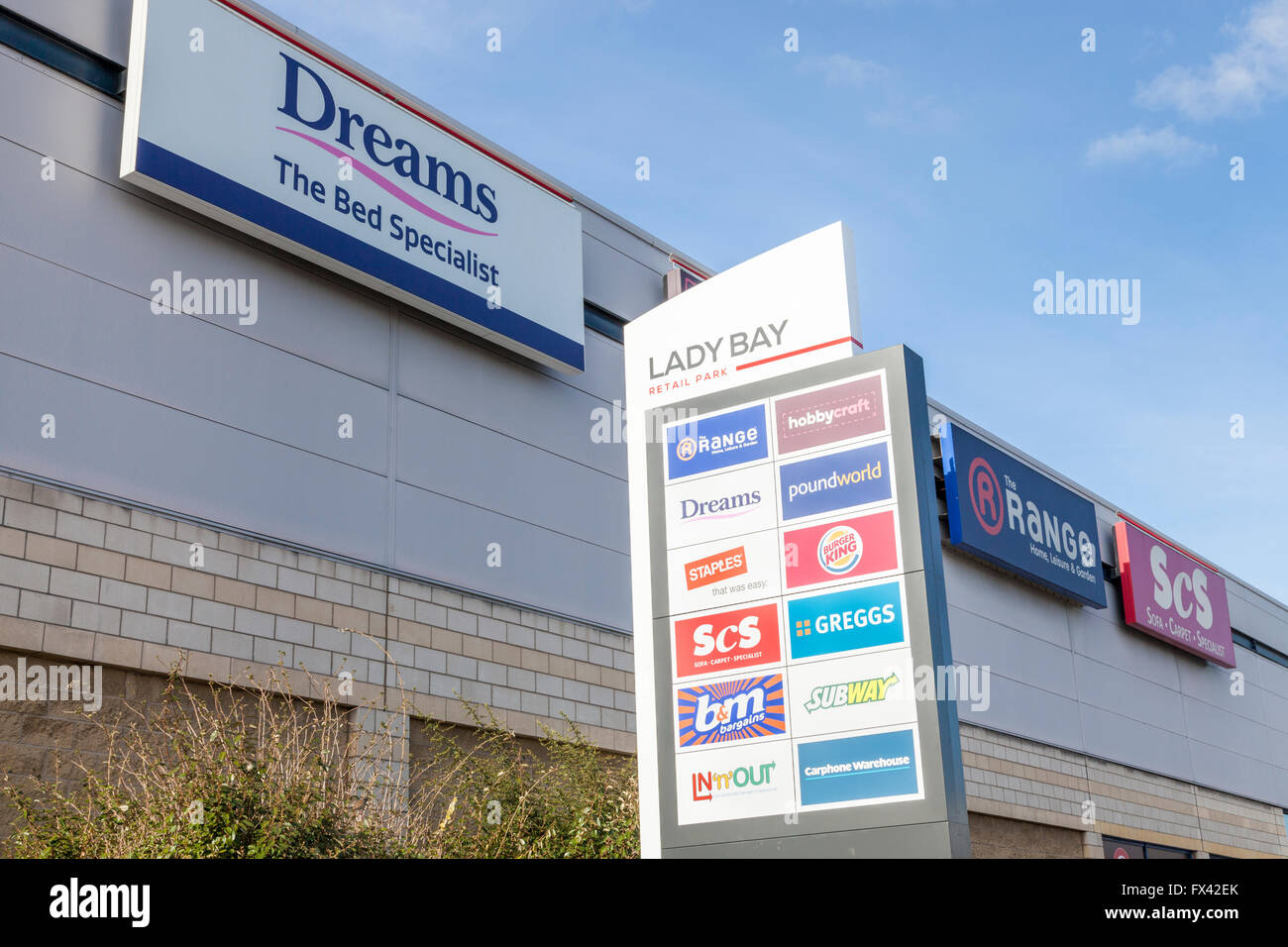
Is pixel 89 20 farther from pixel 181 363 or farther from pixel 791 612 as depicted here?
pixel 791 612

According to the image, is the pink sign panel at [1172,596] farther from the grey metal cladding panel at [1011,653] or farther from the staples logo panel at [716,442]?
the staples logo panel at [716,442]

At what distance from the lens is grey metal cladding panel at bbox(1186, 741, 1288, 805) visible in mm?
28609

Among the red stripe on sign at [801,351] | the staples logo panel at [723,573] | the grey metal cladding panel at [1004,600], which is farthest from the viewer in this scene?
the grey metal cladding panel at [1004,600]

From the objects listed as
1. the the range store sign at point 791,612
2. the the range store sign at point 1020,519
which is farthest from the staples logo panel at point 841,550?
the the range store sign at point 1020,519

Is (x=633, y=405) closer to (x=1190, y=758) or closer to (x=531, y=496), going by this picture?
(x=531, y=496)

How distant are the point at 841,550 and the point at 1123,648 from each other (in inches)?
837

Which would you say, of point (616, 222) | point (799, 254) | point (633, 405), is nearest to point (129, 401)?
point (633, 405)

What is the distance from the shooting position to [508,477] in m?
15.7

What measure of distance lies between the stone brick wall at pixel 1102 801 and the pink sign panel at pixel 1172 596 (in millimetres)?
3172

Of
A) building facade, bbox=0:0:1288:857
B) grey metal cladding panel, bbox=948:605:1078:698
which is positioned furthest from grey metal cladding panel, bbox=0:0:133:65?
grey metal cladding panel, bbox=948:605:1078:698

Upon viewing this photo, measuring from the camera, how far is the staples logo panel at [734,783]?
7620 millimetres

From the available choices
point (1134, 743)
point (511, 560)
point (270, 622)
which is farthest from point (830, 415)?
point (1134, 743)

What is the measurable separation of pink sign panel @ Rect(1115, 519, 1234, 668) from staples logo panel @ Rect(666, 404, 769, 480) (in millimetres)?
20939

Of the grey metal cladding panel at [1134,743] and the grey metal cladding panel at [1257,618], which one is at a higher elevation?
the grey metal cladding panel at [1257,618]
